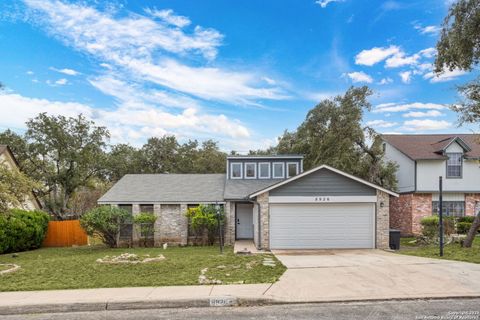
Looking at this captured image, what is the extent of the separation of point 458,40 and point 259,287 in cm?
970

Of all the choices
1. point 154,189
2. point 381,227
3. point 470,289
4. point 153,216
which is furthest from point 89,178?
point 470,289

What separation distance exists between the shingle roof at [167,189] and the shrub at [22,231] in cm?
399

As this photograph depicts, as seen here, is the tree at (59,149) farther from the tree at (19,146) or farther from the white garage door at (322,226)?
the white garage door at (322,226)

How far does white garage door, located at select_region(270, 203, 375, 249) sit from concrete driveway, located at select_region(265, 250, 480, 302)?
12.9 ft

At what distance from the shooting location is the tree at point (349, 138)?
23.5 m

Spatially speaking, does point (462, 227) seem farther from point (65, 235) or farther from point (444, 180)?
point (65, 235)

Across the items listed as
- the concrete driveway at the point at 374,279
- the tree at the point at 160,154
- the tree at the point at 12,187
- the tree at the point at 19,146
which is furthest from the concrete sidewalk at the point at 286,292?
the tree at the point at 160,154

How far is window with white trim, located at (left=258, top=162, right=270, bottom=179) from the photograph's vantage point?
74.5 feet

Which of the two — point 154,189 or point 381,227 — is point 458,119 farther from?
point 154,189

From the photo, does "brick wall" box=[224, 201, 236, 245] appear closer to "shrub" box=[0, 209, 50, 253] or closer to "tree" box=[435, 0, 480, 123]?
"shrub" box=[0, 209, 50, 253]

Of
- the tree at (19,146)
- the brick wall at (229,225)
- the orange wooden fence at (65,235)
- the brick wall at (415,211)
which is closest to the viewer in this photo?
the brick wall at (229,225)

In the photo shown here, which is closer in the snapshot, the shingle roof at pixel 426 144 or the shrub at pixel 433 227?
the shrub at pixel 433 227

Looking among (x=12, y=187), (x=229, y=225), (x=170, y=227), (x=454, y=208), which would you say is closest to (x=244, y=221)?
(x=229, y=225)

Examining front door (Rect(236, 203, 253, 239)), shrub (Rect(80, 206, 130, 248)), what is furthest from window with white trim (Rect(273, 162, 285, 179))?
shrub (Rect(80, 206, 130, 248))
